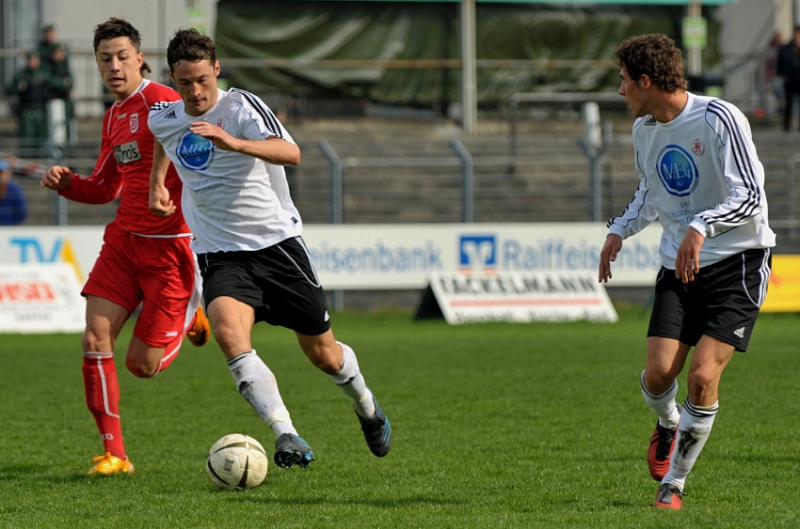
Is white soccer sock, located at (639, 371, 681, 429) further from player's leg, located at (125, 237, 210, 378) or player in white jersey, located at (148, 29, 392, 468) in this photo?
player's leg, located at (125, 237, 210, 378)

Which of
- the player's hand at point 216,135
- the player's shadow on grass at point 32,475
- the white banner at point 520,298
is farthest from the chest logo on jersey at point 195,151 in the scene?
the white banner at point 520,298

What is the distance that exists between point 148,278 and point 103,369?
1.79 ft

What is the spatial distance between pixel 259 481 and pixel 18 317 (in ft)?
34.7

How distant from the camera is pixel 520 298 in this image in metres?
16.9

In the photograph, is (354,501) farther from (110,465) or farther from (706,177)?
(706,177)

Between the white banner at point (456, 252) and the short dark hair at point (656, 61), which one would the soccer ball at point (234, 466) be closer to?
the short dark hair at point (656, 61)

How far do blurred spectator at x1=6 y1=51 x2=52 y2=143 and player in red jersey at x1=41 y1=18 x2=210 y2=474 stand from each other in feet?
43.4

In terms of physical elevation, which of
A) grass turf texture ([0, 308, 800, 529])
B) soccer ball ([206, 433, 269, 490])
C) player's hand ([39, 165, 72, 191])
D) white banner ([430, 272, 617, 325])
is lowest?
white banner ([430, 272, 617, 325])

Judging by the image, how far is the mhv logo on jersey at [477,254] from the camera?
1767 cm

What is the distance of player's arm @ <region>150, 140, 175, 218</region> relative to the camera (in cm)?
638

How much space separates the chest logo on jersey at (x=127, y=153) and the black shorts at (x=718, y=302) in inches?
118

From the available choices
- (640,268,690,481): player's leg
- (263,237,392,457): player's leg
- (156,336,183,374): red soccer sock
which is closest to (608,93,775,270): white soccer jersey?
(640,268,690,481): player's leg

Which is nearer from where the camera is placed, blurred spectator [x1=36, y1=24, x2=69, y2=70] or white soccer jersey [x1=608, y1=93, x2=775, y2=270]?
white soccer jersey [x1=608, y1=93, x2=775, y2=270]

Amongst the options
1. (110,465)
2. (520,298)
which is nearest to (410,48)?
(520,298)
